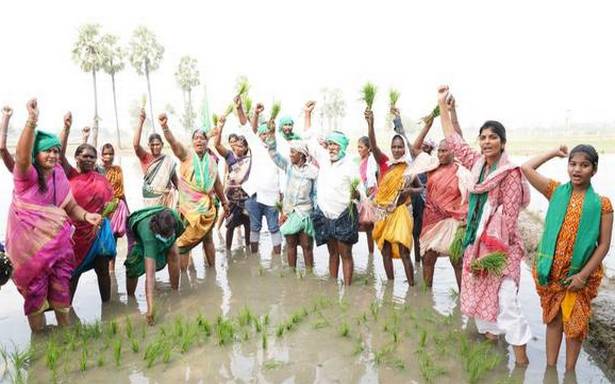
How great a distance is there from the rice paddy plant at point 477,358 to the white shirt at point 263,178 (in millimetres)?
3768

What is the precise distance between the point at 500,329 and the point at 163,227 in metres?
3.43

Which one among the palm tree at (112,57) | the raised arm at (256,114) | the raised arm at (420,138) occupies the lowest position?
the raised arm at (420,138)

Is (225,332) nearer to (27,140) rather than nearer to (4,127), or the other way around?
(27,140)

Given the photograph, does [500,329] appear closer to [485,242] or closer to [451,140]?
[485,242]

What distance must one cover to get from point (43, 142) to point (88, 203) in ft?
4.30

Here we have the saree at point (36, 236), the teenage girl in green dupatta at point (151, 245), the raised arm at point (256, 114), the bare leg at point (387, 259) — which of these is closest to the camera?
the saree at point (36, 236)

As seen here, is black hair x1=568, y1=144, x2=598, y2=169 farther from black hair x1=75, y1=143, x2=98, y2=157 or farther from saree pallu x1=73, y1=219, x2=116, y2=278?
black hair x1=75, y1=143, x2=98, y2=157

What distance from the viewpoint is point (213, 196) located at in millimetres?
6855

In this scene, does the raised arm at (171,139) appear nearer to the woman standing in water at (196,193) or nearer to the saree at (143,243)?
the woman standing in water at (196,193)

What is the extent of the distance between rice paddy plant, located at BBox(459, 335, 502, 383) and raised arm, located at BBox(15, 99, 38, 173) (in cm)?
405

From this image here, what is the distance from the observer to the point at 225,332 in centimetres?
436

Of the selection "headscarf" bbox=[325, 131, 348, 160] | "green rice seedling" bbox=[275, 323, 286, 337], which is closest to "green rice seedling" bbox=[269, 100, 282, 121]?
"headscarf" bbox=[325, 131, 348, 160]

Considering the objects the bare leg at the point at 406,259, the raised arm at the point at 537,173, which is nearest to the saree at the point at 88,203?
the bare leg at the point at 406,259

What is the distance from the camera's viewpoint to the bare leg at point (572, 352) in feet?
12.7
